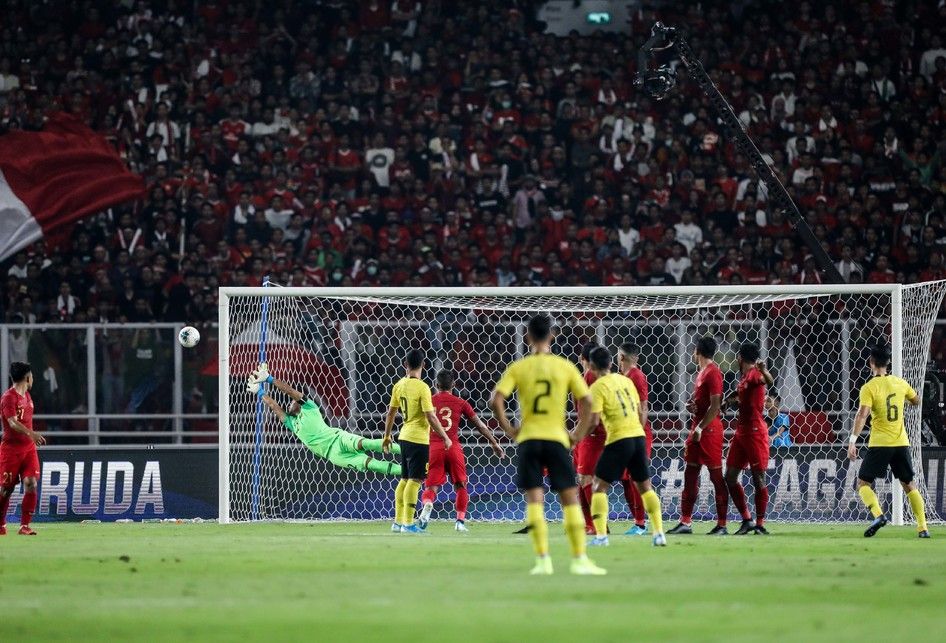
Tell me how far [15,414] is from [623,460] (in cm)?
746

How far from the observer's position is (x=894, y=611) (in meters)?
9.06

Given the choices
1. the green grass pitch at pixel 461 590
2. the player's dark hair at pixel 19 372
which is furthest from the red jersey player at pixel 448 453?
the player's dark hair at pixel 19 372

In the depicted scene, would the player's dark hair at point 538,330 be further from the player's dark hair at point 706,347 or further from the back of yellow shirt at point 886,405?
the back of yellow shirt at point 886,405

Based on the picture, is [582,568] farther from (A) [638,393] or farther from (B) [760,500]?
(B) [760,500]

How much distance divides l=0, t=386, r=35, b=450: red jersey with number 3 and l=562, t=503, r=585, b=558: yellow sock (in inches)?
347

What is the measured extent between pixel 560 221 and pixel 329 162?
4408mm

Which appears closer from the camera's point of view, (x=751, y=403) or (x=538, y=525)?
(x=538, y=525)

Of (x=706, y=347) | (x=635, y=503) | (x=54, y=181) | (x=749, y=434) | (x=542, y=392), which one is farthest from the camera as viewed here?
(x=54, y=181)

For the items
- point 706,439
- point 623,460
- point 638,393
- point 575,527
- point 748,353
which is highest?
point 748,353

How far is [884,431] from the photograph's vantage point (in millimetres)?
16375

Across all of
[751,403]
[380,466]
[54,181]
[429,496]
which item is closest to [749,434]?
[751,403]

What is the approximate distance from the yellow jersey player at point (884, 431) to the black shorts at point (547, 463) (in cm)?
604

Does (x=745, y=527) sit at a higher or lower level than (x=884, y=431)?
lower

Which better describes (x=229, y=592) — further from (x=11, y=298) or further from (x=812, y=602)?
(x=11, y=298)
